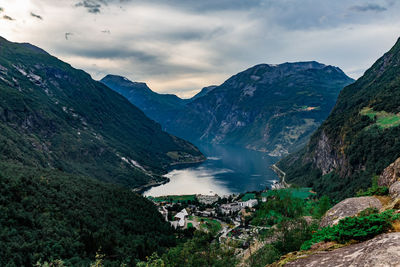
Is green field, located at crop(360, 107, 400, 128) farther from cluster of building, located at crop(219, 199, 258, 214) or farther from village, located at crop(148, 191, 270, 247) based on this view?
cluster of building, located at crop(219, 199, 258, 214)

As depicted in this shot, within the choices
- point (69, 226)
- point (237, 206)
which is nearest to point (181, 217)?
point (237, 206)

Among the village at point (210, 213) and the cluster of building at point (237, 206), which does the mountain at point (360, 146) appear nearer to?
the cluster of building at point (237, 206)

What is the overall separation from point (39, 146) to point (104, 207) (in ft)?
361

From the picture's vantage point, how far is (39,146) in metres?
165

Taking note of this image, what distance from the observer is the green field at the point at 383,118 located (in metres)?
98.4

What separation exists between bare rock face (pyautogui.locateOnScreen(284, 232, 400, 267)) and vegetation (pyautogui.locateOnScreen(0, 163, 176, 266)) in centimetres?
3881

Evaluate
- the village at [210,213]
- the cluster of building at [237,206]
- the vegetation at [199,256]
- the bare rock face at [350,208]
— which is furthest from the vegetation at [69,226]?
the bare rock face at [350,208]

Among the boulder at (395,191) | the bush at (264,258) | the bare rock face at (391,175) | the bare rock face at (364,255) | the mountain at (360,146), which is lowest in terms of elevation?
the bush at (264,258)

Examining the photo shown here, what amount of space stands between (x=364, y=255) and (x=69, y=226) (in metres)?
62.3

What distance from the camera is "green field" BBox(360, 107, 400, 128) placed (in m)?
98.4

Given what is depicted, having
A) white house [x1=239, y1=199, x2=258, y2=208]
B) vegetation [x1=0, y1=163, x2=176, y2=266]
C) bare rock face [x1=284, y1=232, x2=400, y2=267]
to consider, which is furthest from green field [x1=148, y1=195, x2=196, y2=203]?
bare rock face [x1=284, y1=232, x2=400, y2=267]

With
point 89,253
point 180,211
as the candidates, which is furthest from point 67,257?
point 180,211

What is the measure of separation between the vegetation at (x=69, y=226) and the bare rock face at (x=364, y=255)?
38811mm

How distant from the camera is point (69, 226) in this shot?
5809cm
